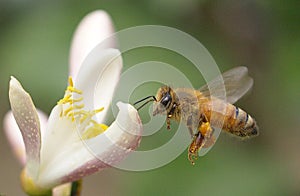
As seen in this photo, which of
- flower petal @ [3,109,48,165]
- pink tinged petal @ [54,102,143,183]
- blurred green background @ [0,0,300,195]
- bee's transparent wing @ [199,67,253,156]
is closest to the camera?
pink tinged petal @ [54,102,143,183]

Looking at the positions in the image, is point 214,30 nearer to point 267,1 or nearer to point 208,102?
point 267,1

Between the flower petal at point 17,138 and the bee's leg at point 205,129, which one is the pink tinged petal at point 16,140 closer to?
the flower petal at point 17,138

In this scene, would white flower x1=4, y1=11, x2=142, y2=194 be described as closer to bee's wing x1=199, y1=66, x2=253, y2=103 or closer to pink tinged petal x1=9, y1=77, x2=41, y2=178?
pink tinged petal x1=9, y1=77, x2=41, y2=178

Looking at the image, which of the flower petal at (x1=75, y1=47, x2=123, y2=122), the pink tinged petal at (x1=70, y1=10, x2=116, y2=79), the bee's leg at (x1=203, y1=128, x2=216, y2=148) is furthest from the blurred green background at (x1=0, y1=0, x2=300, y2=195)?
the bee's leg at (x1=203, y1=128, x2=216, y2=148)

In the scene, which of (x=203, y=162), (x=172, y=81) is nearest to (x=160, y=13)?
(x=203, y=162)

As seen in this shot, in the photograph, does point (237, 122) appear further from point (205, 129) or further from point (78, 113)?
point (78, 113)

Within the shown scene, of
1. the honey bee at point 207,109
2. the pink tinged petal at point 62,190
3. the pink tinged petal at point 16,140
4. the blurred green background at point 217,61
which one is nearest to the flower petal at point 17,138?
the pink tinged petal at point 16,140
